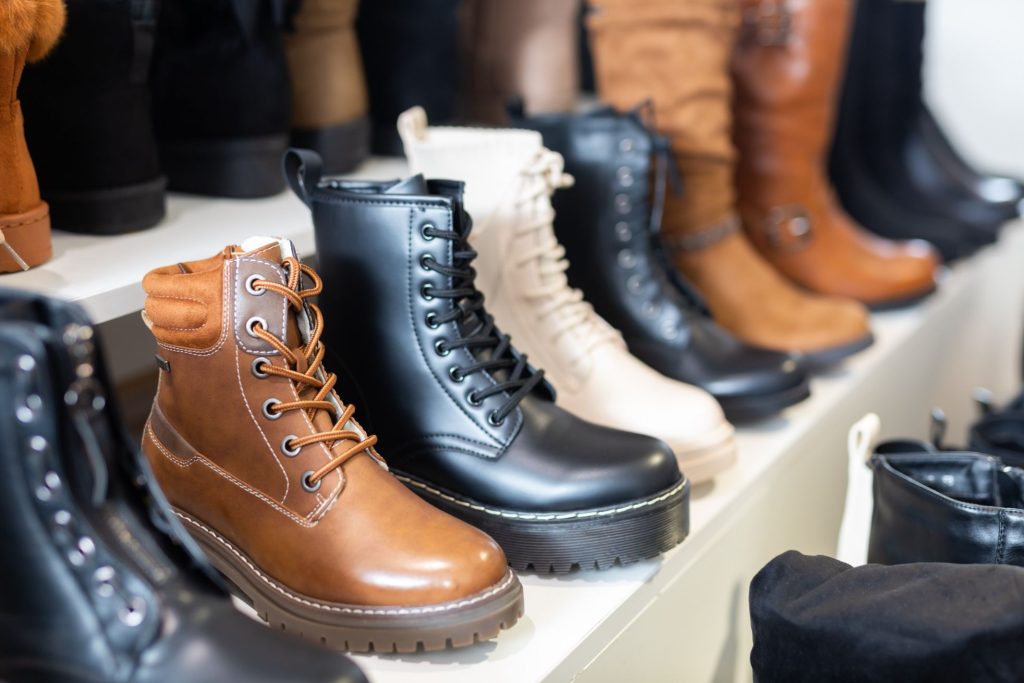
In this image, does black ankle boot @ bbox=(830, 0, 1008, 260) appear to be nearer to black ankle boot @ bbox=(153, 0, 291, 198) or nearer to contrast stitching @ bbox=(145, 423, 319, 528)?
black ankle boot @ bbox=(153, 0, 291, 198)

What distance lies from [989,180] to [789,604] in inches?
59.9

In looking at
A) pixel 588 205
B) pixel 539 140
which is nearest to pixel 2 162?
pixel 539 140

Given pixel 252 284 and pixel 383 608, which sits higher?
pixel 252 284

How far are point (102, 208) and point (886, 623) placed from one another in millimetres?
758

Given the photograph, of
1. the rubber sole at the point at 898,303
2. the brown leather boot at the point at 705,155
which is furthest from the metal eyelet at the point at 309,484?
the rubber sole at the point at 898,303

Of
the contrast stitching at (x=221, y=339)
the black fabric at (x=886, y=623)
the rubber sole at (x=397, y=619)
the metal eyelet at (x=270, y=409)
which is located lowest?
the black fabric at (x=886, y=623)

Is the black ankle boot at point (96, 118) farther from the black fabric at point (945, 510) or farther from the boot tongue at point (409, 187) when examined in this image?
the black fabric at point (945, 510)

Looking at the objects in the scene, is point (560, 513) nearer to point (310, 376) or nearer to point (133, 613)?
point (310, 376)

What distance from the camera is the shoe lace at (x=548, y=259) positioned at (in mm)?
997

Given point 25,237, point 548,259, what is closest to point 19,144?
point 25,237

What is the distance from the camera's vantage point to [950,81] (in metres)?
2.29

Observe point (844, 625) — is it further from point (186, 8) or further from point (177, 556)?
point (186, 8)

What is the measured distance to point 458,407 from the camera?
848mm

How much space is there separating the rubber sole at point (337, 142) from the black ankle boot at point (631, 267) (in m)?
0.21
